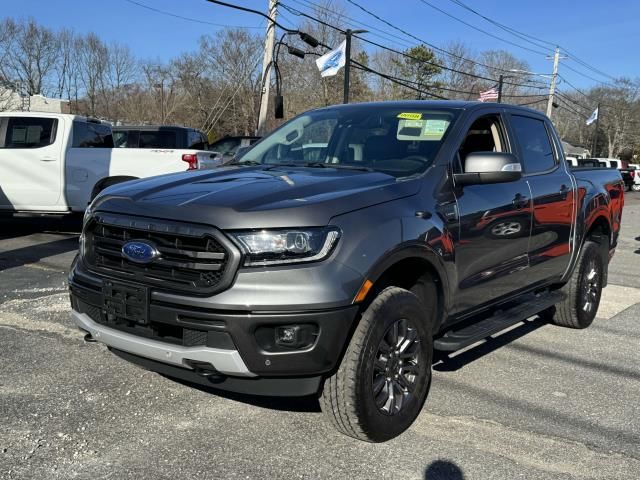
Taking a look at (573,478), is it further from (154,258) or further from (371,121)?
(371,121)

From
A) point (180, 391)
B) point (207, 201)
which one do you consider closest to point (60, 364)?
point (180, 391)

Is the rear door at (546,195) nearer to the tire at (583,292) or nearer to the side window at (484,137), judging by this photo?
the side window at (484,137)

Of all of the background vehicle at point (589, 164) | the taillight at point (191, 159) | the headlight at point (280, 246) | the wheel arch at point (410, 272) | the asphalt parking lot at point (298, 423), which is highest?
the background vehicle at point (589, 164)

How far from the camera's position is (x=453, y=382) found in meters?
4.25

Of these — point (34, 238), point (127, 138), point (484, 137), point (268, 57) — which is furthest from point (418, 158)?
point (268, 57)

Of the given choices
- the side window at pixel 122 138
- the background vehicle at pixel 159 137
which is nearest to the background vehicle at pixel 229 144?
the background vehicle at pixel 159 137

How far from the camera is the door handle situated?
4345 mm

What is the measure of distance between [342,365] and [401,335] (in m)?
0.45

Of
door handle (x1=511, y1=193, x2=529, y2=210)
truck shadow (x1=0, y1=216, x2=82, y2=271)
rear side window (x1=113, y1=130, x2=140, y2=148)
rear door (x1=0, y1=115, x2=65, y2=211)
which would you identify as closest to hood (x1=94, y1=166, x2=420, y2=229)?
door handle (x1=511, y1=193, x2=529, y2=210)

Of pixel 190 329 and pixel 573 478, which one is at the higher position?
pixel 190 329

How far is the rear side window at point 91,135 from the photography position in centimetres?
1003

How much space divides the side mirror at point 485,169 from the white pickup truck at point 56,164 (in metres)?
6.55

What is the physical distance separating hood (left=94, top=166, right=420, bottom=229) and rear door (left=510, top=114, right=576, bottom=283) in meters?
1.60

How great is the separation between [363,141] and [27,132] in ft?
25.3
